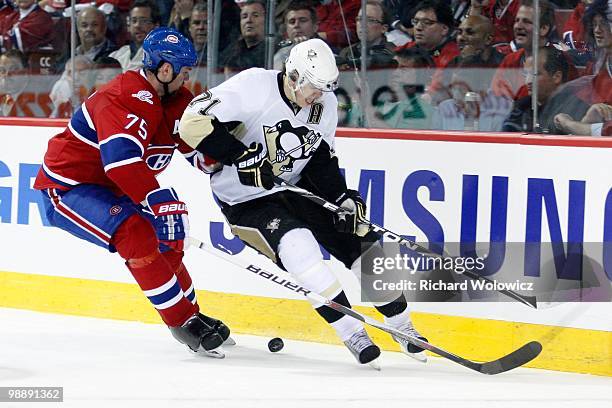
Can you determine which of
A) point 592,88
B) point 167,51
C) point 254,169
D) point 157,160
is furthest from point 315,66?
point 592,88

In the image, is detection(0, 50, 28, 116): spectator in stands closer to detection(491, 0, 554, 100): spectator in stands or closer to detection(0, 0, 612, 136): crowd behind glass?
detection(0, 0, 612, 136): crowd behind glass

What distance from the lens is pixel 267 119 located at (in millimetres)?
4234

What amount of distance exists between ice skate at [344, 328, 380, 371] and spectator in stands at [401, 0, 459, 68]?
42.3 inches

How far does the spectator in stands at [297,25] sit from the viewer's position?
4832 millimetres

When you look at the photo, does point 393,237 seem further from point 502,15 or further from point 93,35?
point 93,35

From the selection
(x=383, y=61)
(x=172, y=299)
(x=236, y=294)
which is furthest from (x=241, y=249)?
(x=383, y=61)

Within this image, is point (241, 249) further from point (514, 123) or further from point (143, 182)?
point (514, 123)

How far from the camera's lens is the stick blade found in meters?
4.07

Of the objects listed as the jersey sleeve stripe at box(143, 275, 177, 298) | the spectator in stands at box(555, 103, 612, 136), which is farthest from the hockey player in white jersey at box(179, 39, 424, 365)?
the spectator in stands at box(555, 103, 612, 136)

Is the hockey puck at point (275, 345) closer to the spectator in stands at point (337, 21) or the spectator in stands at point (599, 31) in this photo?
the spectator in stands at point (337, 21)

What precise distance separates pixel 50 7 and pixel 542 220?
258 cm

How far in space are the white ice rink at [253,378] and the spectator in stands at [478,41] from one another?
1.11 meters

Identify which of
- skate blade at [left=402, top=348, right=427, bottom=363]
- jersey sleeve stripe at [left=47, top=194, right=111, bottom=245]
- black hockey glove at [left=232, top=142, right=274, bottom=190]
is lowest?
skate blade at [left=402, top=348, right=427, bottom=363]

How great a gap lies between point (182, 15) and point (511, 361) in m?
2.09
